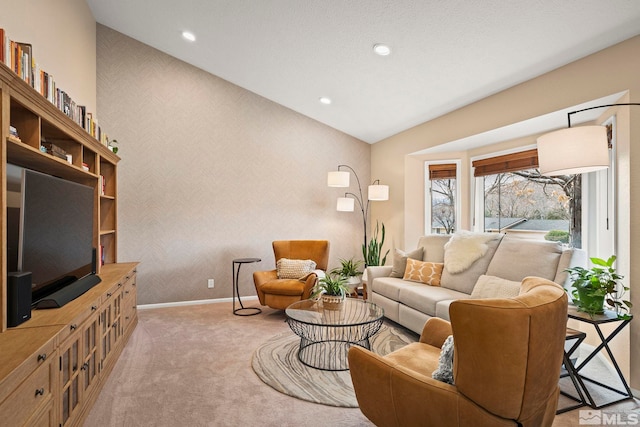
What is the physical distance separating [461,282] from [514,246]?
2.02 ft

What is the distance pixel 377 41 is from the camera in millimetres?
3193

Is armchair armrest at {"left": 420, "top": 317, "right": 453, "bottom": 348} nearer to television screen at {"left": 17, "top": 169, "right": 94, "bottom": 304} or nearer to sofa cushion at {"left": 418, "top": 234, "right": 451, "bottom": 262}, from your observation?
sofa cushion at {"left": 418, "top": 234, "right": 451, "bottom": 262}

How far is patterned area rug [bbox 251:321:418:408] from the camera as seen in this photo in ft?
7.77

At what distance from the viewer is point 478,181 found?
4.71 metres

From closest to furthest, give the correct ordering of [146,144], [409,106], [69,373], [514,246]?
[69,373] → [514,246] → [409,106] → [146,144]

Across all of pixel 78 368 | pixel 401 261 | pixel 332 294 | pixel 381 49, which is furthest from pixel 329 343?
pixel 381 49

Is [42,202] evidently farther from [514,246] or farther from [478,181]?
[478,181]

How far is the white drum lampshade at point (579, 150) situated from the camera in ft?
5.99

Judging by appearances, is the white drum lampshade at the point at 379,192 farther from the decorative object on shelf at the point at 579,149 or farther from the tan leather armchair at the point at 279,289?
the decorative object on shelf at the point at 579,149

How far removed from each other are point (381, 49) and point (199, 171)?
9.55 feet

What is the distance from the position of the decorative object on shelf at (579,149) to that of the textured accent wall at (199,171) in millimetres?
3889

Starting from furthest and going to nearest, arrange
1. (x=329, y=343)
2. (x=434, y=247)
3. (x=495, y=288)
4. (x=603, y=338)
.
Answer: (x=434, y=247), (x=329, y=343), (x=495, y=288), (x=603, y=338)

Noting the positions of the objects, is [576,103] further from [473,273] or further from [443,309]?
[443,309]

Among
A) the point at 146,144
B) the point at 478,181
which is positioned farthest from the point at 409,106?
the point at 146,144
